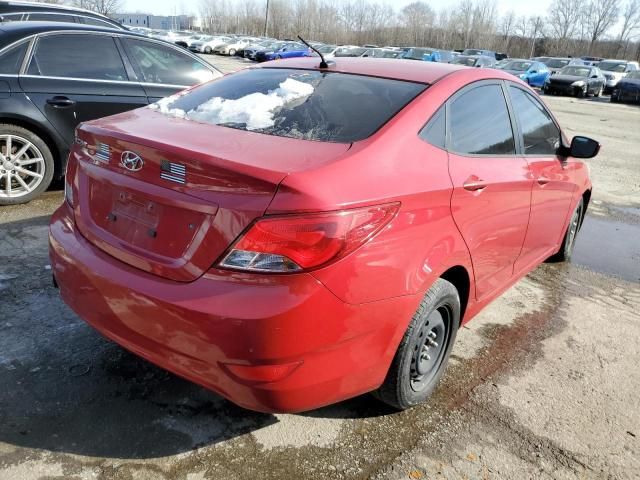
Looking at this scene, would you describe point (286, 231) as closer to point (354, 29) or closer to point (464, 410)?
point (464, 410)

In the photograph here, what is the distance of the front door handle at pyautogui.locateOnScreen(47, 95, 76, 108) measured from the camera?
5.31 metres

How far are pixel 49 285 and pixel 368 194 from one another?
102 inches

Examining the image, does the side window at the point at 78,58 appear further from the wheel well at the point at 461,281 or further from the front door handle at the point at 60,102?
the wheel well at the point at 461,281

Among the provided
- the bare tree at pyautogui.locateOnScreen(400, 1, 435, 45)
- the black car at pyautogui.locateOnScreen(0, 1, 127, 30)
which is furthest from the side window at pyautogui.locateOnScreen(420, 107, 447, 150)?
the bare tree at pyautogui.locateOnScreen(400, 1, 435, 45)

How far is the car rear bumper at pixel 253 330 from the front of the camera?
201cm

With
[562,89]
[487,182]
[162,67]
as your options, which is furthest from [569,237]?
[562,89]

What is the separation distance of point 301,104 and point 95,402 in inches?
68.6

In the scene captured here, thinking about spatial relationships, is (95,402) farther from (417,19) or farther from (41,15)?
(417,19)

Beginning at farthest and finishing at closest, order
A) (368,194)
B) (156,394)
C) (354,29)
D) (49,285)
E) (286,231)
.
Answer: (354,29) → (49,285) → (156,394) → (368,194) → (286,231)

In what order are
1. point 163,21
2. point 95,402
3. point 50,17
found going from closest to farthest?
point 95,402 → point 50,17 → point 163,21

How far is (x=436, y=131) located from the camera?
2682 millimetres

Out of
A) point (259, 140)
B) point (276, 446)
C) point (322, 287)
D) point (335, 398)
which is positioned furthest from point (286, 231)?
point (276, 446)

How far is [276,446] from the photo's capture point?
98.4 inches

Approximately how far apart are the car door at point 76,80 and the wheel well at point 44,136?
0.12m
